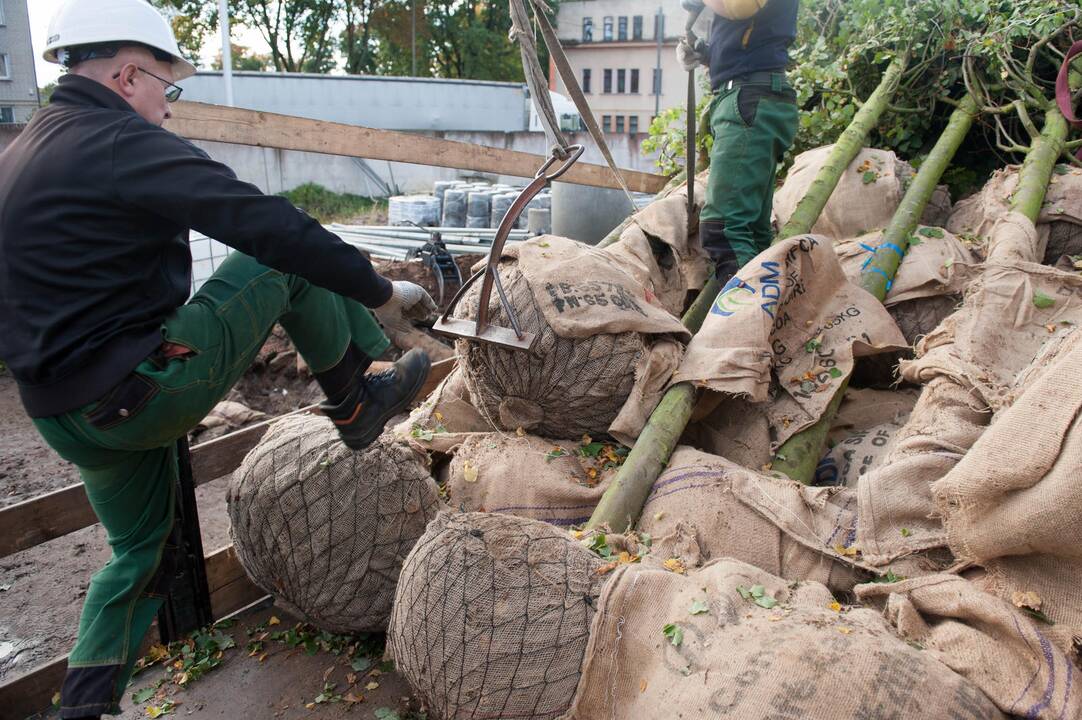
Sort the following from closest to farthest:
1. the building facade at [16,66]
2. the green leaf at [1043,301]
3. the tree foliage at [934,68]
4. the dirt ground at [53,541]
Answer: the green leaf at [1043,301], the dirt ground at [53,541], the tree foliage at [934,68], the building facade at [16,66]

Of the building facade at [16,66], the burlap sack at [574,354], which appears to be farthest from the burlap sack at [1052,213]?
the building facade at [16,66]

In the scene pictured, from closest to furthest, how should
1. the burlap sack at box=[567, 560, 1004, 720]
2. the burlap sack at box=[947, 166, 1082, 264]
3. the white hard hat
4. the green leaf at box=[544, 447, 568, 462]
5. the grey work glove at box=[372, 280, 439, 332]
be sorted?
the burlap sack at box=[567, 560, 1004, 720] → the white hard hat → the grey work glove at box=[372, 280, 439, 332] → the green leaf at box=[544, 447, 568, 462] → the burlap sack at box=[947, 166, 1082, 264]

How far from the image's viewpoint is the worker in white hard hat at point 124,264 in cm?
216

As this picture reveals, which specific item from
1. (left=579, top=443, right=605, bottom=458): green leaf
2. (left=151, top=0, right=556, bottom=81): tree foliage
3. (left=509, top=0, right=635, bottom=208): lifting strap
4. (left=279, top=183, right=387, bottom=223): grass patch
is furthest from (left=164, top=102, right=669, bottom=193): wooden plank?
(left=151, top=0, right=556, bottom=81): tree foliage

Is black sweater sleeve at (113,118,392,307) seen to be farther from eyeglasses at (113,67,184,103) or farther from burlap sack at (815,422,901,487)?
burlap sack at (815,422,901,487)

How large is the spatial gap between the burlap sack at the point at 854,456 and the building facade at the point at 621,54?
35.9m

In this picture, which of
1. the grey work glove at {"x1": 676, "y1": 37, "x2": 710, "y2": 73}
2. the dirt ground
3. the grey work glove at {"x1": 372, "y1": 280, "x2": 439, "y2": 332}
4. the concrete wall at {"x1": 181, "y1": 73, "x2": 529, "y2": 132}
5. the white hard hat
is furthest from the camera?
the concrete wall at {"x1": 181, "y1": 73, "x2": 529, "y2": 132}

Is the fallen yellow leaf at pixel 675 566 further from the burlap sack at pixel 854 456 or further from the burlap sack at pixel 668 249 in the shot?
the burlap sack at pixel 668 249

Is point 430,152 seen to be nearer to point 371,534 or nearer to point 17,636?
point 371,534

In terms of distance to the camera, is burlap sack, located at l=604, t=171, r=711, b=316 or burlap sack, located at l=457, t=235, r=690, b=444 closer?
burlap sack, located at l=457, t=235, r=690, b=444

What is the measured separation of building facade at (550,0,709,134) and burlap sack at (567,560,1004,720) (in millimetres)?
37237

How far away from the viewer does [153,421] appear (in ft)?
7.56

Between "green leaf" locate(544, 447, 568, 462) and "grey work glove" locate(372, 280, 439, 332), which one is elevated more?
"grey work glove" locate(372, 280, 439, 332)

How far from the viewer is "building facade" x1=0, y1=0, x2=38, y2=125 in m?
12.9
